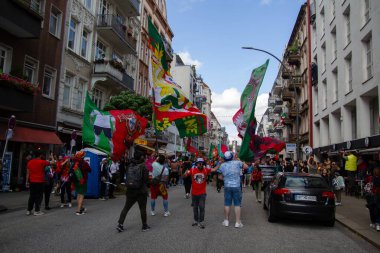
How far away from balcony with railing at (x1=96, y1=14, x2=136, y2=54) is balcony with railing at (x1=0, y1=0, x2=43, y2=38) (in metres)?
8.49

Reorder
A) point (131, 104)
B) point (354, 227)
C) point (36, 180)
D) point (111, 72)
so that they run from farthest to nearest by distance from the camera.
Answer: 1. point (111, 72)
2. point (131, 104)
3. point (36, 180)
4. point (354, 227)

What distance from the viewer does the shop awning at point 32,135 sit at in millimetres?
15639

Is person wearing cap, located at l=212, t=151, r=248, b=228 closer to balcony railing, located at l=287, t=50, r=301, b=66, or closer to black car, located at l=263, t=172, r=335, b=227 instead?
black car, located at l=263, t=172, r=335, b=227

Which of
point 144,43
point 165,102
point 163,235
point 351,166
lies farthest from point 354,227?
point 144,43

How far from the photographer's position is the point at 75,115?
2250cm

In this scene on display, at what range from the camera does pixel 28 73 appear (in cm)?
1825

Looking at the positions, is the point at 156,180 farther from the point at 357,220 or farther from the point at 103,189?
the point at 103,189

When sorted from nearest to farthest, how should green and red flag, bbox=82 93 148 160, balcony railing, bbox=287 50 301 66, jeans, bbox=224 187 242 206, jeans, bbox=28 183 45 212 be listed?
jeans, bbox=224 187 242 206
jeans, bbox=28 183 45 212
green and red flag, bbox=82 93 148 160
balcony railing, bbox=287 50 301 66

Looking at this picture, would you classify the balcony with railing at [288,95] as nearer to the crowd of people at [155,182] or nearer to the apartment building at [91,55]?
the apartment building at [91,55]

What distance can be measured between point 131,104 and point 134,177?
16315 millimetres

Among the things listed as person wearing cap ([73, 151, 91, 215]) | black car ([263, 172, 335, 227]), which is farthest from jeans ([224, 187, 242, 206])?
person wearing cap ([73, 151, 91, 215])

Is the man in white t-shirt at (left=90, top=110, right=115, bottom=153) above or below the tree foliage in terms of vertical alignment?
below

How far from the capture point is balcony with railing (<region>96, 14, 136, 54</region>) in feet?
84.7

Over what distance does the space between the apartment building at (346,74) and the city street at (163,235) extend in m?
9.94
